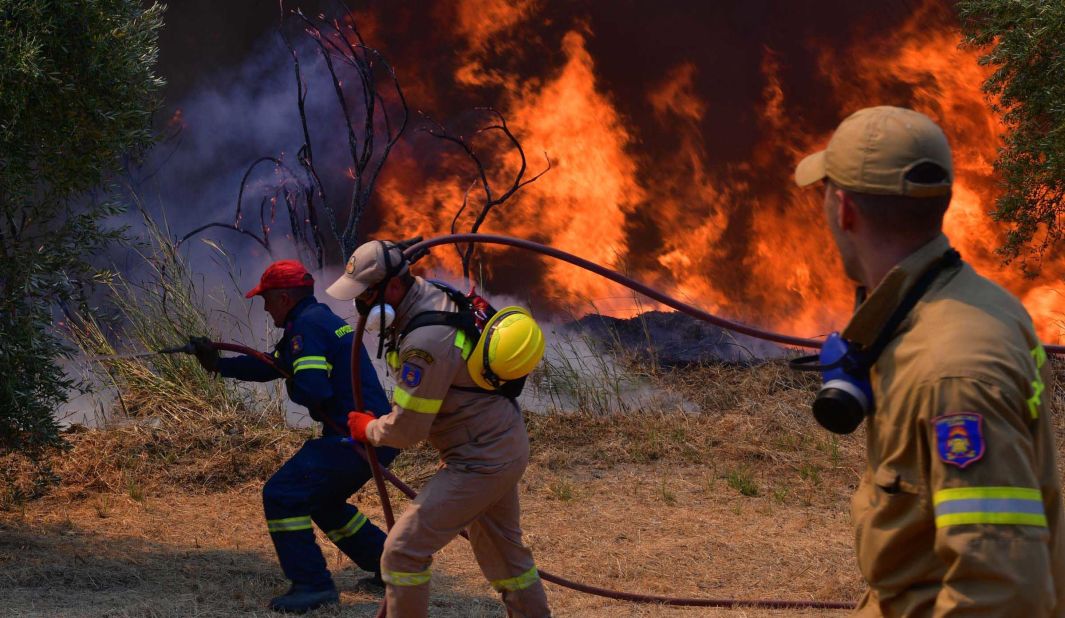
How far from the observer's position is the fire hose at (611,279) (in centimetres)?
355

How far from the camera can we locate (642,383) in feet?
30.1

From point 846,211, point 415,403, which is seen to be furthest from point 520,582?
point 846,211

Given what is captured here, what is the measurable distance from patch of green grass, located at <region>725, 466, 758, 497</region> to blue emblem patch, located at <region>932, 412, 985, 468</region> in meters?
5.98

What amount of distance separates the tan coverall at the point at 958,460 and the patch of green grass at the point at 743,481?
5.64 m

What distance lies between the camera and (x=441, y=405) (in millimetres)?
4121

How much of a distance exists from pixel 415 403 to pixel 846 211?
2.25 metres

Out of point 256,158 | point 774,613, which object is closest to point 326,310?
point 774,613

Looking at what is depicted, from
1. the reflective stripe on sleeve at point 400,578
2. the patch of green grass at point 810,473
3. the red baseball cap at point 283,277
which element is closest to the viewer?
the reflective stripe on sleeve at point 400,578

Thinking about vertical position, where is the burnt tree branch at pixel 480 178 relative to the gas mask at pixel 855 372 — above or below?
above

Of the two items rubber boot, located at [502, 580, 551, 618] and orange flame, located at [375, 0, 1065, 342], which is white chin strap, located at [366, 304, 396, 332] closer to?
rubber boot, located at [502, 580, 551, 618]

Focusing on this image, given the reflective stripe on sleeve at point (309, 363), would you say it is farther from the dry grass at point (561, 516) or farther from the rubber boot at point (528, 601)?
the rubber boot at point (528, 601)

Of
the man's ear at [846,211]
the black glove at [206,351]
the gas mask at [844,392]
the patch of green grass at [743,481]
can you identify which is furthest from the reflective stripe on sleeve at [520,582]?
the patch of green grass at [743,481]

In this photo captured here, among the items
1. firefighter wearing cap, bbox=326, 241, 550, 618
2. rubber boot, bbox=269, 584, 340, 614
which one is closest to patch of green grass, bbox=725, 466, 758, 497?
rubber boot, bbox=269, 584, 340, 614

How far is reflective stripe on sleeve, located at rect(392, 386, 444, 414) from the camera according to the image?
3.97m
